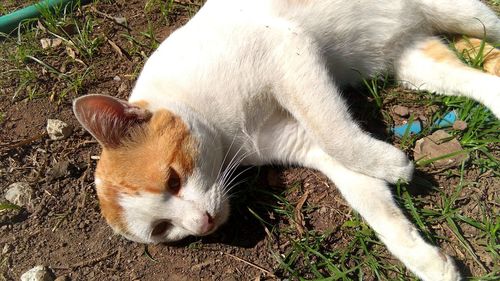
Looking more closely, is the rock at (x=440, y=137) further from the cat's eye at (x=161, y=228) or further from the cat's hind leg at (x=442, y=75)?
the cat's eye at (x=161, y=228)

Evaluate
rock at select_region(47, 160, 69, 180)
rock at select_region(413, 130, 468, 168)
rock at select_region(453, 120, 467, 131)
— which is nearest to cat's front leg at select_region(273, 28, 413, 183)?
rock at select_region(413, 130, 468, 168)

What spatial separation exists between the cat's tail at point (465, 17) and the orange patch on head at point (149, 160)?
1431mm

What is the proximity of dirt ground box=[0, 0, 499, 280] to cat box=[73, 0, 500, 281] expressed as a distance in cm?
14

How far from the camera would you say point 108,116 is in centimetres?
177

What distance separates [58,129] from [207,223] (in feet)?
4.19

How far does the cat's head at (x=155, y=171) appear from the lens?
1.78 metres

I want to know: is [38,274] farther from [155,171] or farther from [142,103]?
[142,103]

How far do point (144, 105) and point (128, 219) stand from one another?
1.63ft

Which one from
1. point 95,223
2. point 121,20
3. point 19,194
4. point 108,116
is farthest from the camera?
point 121,20

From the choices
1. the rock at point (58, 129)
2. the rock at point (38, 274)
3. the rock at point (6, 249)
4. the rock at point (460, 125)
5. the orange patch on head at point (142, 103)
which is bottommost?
the rock at point (6, 249)

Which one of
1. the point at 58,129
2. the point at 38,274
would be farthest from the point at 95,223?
the point at 58,129

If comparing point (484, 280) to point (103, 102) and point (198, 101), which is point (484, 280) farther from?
point (103, 102)

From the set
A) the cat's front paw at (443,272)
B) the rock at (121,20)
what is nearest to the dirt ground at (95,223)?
the cat's front paw at (443,272)

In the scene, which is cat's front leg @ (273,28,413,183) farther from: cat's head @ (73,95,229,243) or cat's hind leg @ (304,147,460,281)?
cat's head @ (73,95,229,243)
